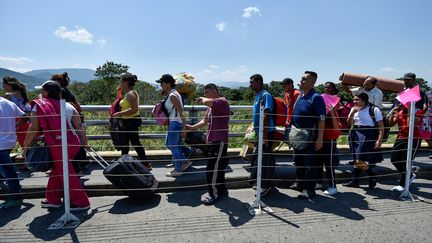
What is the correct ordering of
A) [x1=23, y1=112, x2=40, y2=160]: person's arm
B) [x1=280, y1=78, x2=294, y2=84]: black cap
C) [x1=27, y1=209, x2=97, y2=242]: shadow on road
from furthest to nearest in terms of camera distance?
[x1=280, y1=78, x2=294, y2=84]: black cap → [x1=23, y1=112, x2=40, y2=160]: person's arm → [x1=27, y1=209, x2=97, y2=242]: shadow on road

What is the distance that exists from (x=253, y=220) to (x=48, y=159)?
2.76 meters

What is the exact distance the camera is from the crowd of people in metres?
3.99

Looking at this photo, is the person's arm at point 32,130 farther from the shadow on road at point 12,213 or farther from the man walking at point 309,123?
the man walking at point 309,123

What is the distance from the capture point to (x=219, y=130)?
171 inches

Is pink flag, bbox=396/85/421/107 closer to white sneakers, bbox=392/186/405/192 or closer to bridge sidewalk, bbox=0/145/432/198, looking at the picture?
bridge sidewalk, bbox=0/145/432/198

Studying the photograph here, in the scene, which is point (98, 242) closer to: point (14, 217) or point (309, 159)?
point (14, 217)

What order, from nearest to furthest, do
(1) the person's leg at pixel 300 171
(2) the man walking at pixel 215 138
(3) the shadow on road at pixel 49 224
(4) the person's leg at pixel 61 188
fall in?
(3) the shadow on road at pixel 49 224
(4) the person's leg at pixel 61 188
(2) the man walking at pixel 215 138
(1) the person's leg at pixel 300 171

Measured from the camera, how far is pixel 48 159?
155 inches

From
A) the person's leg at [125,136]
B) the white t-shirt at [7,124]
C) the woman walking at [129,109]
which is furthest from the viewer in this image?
the person's leg at [125,136]

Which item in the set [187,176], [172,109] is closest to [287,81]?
[172,109]

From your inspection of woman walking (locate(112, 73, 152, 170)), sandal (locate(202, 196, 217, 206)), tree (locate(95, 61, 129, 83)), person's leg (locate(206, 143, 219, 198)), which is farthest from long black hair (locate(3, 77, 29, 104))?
tree (locate(95, 61, 129, 83))

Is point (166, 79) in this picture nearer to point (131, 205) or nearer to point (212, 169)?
point (212, 169)

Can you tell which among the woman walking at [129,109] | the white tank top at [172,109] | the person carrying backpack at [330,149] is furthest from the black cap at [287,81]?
the woman walking at [129,109]

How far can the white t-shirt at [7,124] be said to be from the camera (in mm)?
4246
